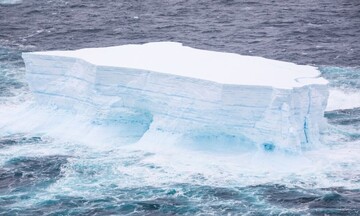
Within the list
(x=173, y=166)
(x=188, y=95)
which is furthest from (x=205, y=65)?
(x=173, y=166)

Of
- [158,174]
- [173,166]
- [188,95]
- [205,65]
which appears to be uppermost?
[205,65]

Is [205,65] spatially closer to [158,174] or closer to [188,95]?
[188,95]

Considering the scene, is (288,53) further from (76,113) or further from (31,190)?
(31,190)

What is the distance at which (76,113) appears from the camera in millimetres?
23578

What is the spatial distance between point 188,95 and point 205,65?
1862 mm

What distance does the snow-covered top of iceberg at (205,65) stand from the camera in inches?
846

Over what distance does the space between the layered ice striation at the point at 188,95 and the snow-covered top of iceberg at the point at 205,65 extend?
0.10ft

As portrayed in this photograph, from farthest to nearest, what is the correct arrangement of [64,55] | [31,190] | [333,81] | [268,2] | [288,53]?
[268,2] → [288,53] → [333,81] → [64,55] → [31,190]

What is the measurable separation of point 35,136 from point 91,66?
3.00m

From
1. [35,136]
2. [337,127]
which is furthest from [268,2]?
[35,136]

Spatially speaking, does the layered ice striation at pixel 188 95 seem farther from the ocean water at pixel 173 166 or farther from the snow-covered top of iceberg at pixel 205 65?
the ocean water at pixel 173 166

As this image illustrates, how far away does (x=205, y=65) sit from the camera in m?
22.9

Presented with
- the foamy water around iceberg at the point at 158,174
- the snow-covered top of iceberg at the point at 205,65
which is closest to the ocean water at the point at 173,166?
the foamy water around iceberg at the point at 158,174

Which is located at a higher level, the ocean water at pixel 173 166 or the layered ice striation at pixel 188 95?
the layered ice striation at pixel 188 95
